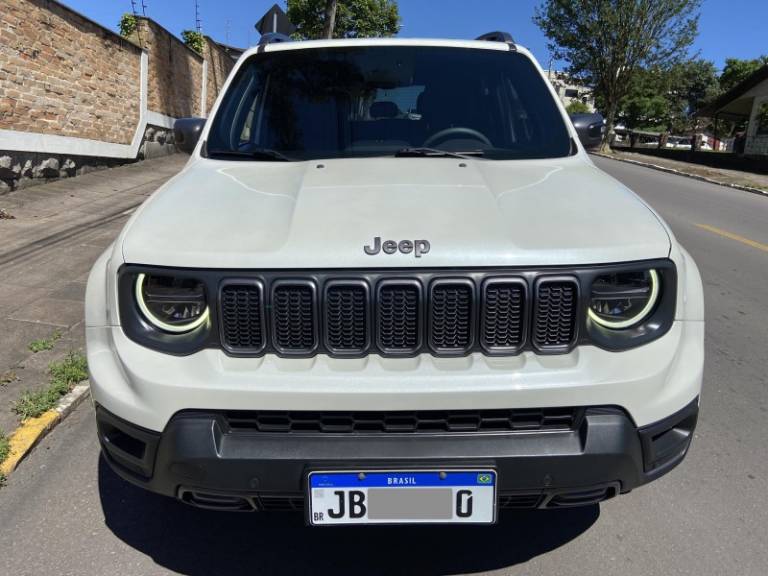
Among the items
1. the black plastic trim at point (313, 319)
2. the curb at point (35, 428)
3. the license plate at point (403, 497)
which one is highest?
the black plastic trim at point (313, 319)

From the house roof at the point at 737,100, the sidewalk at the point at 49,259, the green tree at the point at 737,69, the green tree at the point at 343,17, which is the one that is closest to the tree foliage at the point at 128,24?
the sidewalk at the point at 49,259

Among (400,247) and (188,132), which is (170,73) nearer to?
(188,132)

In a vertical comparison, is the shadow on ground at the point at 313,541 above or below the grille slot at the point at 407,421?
below

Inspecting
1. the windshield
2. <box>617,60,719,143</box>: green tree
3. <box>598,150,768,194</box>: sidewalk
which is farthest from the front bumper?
<box>617,60,719,143</box>: green tree

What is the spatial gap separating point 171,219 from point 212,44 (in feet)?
62.8

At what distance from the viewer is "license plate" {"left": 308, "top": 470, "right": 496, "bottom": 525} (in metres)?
2.00

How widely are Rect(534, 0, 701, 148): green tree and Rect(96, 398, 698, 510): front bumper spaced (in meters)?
32.2

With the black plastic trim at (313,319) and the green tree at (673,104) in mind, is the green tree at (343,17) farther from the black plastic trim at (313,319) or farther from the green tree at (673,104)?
the black plastic trim at (313,319)

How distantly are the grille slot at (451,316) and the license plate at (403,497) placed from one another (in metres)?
0.39

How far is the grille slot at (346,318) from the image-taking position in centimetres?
203

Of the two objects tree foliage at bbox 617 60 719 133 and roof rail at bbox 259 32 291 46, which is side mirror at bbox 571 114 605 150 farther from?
tree foliage at bbox 617 60 719 133

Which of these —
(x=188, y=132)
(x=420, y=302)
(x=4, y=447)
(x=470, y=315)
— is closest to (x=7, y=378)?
(x=4, y=447)

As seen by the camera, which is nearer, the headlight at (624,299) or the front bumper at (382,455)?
the front bumper at (382,455)

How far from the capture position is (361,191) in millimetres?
2428
